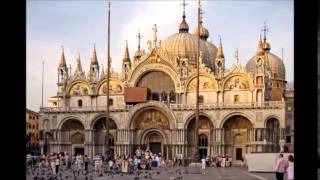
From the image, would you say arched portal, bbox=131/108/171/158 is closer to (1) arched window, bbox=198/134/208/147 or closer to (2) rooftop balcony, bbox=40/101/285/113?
(2) rooftop balcony, bbox=40/101/285/113

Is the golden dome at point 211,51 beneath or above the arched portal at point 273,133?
above

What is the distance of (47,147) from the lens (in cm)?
4838

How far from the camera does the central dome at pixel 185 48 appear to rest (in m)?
49.5

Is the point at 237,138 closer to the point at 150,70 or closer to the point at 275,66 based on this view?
the point at 150,70

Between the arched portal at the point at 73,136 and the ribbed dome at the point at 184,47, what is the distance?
9602mm

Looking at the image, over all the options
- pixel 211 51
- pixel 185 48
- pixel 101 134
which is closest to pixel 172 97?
pixel 185 48

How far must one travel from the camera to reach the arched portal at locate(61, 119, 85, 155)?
46.8 m

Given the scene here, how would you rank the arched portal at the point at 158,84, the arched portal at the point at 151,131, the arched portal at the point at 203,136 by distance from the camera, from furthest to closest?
the arched portal at the point at 158,84 → the arched portal at the point at 151,131 → the arched portal at the point at 203,136

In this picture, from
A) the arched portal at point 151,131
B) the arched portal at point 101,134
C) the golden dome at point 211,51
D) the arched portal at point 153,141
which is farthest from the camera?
the golden dome at point 211,51

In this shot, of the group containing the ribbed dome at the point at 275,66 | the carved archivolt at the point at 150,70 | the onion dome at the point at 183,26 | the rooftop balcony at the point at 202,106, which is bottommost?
the rooftop balcony at the point at 202,106

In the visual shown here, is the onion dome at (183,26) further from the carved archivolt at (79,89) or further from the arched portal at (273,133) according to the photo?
the arched portal at (273,133)

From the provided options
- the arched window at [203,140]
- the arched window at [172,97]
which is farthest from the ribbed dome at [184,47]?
the arched window at [203,140]

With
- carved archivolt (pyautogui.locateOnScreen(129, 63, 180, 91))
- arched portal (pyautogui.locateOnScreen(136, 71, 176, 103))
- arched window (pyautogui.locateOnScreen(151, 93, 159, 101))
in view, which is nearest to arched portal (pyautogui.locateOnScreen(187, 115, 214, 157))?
arched portal (pyautogui.locateOnScreen(136, 71, 176, 103))

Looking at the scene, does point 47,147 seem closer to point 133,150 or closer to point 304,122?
point 133,150
